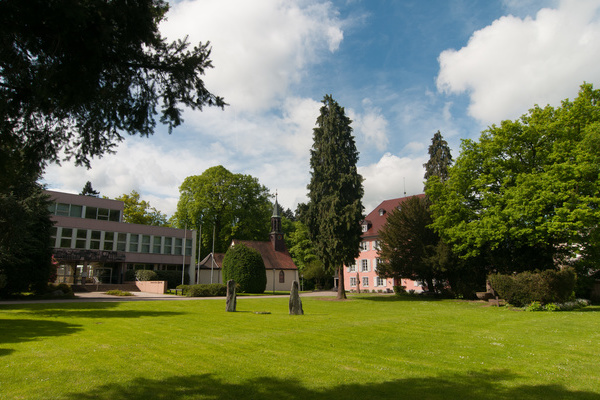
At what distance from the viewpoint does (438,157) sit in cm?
4791

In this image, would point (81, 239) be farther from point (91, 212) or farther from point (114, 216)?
point (114, 216)

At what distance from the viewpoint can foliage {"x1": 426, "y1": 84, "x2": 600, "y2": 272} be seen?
24.8 meters

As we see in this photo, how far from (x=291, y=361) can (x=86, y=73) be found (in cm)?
680

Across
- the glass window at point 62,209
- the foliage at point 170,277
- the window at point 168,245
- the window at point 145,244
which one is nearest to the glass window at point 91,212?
the glass window at point 62,209

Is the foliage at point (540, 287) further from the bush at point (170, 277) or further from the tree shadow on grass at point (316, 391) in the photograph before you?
the bush at point (170, 277)

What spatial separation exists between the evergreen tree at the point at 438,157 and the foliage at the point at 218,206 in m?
26.2

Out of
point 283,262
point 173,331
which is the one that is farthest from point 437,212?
point 283,262

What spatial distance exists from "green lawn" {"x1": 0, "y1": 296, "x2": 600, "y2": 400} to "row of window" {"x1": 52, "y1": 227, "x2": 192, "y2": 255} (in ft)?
104

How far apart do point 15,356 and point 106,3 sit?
8088 mm

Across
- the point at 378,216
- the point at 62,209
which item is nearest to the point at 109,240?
the point at 62,209

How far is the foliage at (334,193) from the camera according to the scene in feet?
106

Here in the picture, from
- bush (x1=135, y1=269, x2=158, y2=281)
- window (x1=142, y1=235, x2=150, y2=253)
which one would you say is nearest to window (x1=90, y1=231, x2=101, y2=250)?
window (x1=142, y1=235, x2=150, y2=253)

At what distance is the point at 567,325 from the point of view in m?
16.0

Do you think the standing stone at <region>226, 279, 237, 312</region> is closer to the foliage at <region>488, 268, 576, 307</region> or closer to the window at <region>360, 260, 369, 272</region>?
the foliage at <region>488, 268, 576, 307</region>
